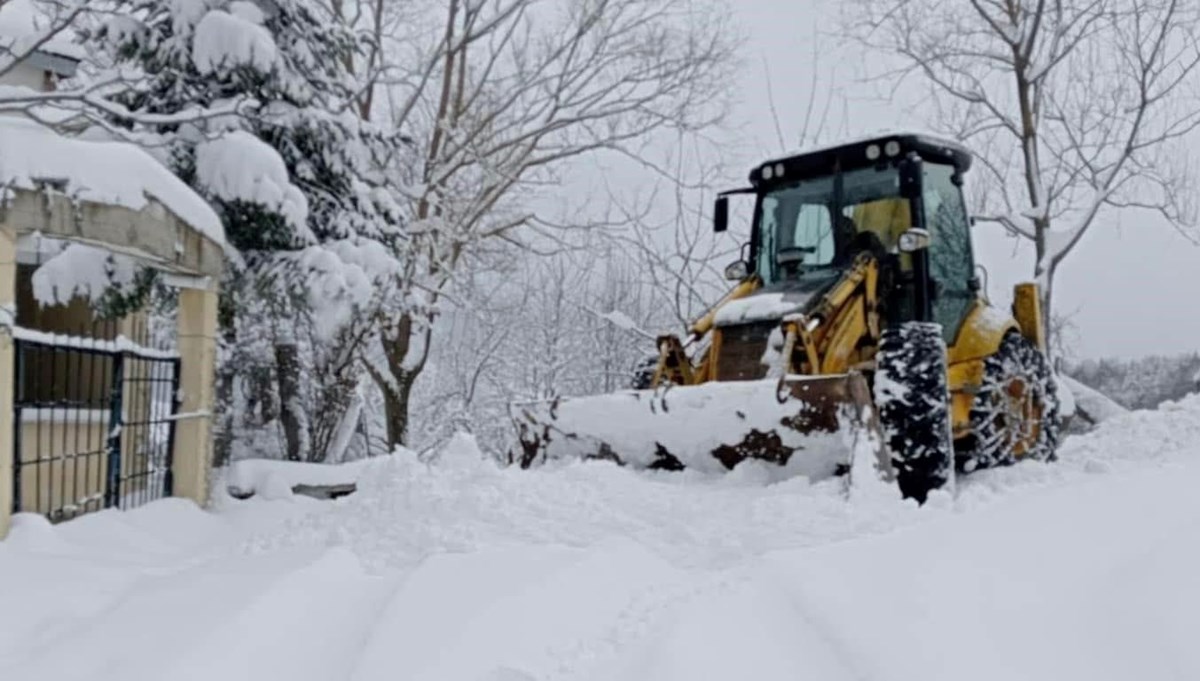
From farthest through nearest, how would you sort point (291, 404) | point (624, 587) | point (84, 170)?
point (291, 404) → point (84, 170) → point (624, 587)

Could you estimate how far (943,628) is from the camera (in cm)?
308

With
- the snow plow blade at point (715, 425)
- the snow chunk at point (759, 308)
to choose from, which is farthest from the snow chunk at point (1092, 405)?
the snow plow blade at point (715, 425)

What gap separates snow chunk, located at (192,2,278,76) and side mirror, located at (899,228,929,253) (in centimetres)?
549

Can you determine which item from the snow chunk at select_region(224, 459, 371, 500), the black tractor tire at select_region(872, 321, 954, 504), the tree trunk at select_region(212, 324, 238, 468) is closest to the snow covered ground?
the black tractor tire at select_region(872, 321, 954, 504)

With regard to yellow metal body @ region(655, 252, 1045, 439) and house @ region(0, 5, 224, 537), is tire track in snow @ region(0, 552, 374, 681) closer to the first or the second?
house @ region(0, 5, 224, 537)

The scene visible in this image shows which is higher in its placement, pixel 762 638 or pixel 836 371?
pixel 836 371

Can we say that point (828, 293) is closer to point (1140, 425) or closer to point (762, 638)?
point (762, 638)

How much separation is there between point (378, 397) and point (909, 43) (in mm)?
12043

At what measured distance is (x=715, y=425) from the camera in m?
6.02

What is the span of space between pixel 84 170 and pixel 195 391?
1.95m

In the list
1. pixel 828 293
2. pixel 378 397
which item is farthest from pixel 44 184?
pixel 378 397

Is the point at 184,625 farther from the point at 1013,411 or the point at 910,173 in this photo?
the point at 1013,411

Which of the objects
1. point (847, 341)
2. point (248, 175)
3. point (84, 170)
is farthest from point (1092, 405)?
point (84, 170)

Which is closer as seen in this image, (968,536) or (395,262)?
(968,536)
